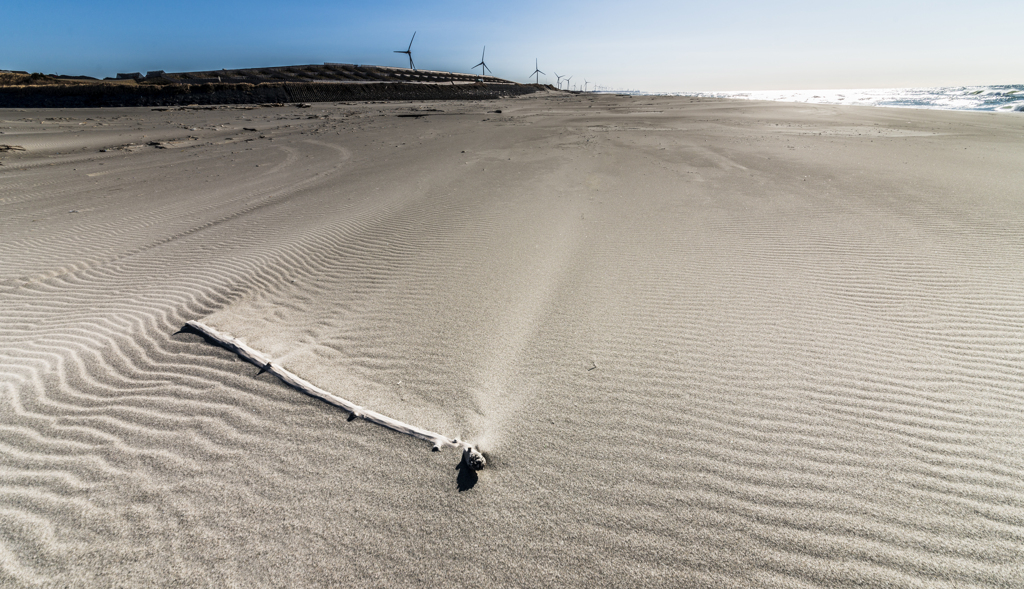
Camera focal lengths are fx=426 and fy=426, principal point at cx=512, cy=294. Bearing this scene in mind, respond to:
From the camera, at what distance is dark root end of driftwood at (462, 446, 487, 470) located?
7.71ft

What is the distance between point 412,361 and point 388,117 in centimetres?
2411

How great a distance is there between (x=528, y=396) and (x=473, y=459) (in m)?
0.73

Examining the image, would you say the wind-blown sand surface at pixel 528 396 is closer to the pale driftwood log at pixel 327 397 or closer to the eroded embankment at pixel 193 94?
the pale driftwood log at pixel 327 397

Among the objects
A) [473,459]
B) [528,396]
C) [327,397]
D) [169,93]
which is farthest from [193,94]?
[473,459]

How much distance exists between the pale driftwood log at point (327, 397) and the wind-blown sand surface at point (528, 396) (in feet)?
0.25

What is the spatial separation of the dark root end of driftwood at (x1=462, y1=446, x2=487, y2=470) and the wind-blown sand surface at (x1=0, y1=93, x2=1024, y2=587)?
0.06m

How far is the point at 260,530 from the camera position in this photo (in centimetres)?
206

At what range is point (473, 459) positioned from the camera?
236 cm

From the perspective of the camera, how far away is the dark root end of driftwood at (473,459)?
235cm

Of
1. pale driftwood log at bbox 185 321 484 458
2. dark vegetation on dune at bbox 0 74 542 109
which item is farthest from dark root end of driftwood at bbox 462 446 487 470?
dark vegetation on dune at bbox 0 74 542 109

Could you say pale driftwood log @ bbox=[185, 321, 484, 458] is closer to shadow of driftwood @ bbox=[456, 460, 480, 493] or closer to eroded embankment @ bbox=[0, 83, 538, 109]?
shadow of driftwood @ bbox=[456, 460, 480, 493]

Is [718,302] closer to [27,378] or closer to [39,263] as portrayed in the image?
[27,378]

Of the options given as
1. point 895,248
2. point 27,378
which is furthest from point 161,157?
point 895,248

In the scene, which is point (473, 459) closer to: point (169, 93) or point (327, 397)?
point (327, 397)
